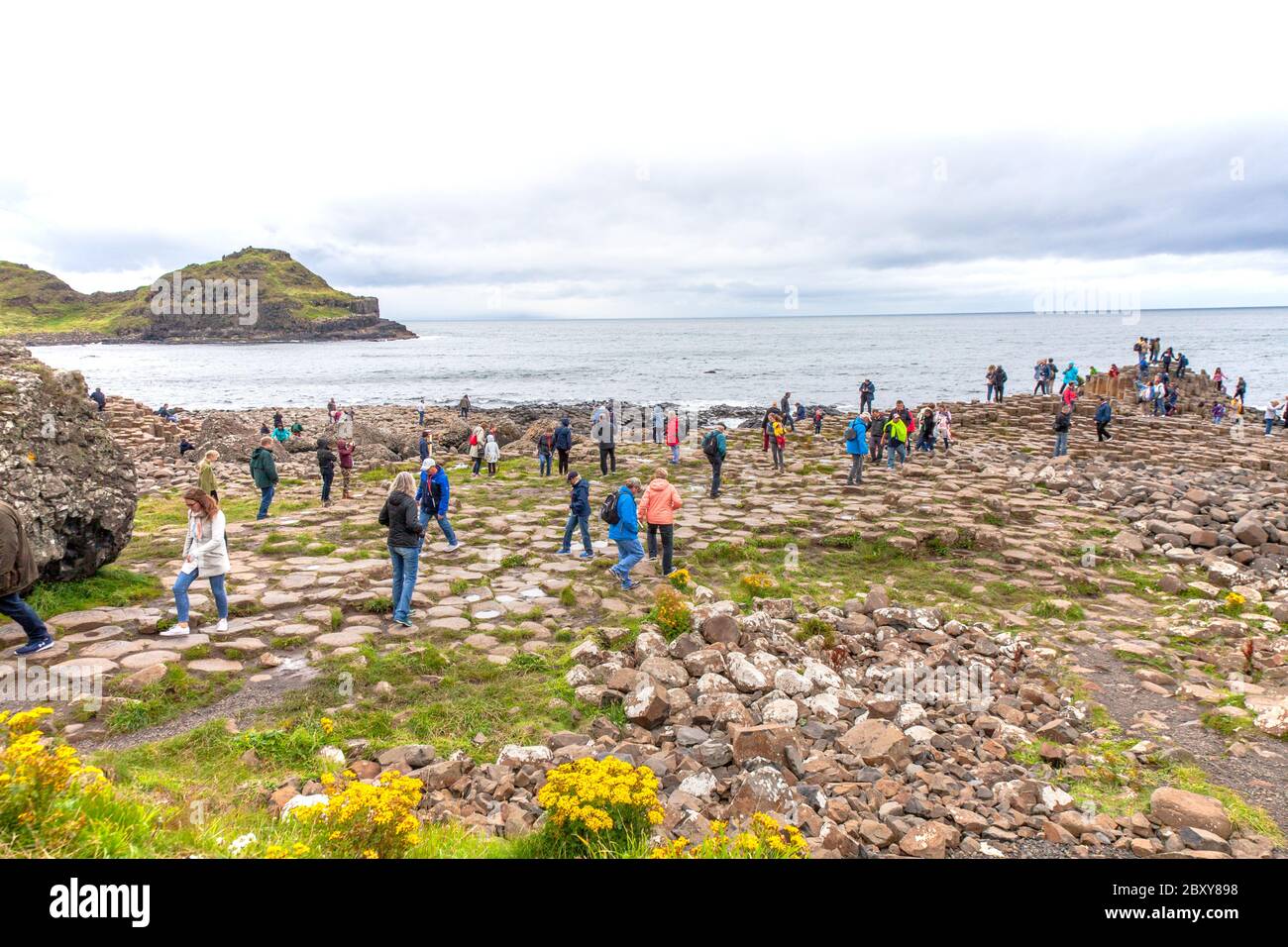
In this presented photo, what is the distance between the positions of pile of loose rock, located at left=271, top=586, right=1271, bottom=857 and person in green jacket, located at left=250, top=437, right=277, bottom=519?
991 cm

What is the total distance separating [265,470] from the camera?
14742 mm

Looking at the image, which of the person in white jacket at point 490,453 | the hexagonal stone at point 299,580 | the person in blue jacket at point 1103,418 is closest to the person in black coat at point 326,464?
the person in white jacket at point 490,453

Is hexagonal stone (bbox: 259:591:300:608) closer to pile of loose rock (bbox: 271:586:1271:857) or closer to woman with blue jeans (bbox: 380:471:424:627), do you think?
woman with blue jeans (bbox: 380:471:424:627)

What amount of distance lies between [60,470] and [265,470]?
544 centimetres

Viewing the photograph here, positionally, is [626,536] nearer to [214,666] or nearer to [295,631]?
[295,631]

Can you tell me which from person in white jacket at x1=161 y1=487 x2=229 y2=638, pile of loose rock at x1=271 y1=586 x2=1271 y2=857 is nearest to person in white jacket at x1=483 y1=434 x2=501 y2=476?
person in white jacket at x1=161 y1=487 x2=229 y2=638

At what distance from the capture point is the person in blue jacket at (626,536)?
11305 mm

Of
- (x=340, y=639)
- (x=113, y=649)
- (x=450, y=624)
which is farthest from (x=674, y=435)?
(x=113, y=649)

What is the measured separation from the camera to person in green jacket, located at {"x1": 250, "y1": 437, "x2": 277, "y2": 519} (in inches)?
577

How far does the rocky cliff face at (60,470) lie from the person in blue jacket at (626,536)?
24.3ft

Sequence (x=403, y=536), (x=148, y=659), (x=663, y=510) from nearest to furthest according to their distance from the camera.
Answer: (x=148, y=659) → (x=403, y=536) → (x=663, y=510)
